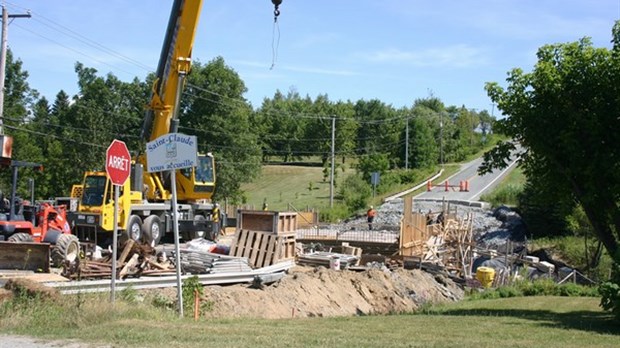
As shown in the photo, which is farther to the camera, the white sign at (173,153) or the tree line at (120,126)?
the tree line at (120,126)

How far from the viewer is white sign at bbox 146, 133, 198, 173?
13393 millimetres

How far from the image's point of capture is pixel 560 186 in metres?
18.6

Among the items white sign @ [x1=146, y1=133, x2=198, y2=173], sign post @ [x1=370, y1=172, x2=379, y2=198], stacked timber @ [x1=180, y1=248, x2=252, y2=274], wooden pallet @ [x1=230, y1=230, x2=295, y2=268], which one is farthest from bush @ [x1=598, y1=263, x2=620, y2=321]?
sign post @ [x1=370, y1=172, x2=379, y2=198]

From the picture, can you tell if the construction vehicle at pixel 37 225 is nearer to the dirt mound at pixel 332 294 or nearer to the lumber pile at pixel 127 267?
the lumber pile at pixel 127 267

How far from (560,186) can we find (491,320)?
15.0 ft

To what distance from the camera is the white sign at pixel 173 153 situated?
1339 centimetres

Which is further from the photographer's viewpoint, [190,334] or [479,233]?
[479,233]

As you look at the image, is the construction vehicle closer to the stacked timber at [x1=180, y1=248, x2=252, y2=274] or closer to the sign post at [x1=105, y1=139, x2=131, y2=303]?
the stacked timber at [x1=180, y1=248, x2=252, y2=274]

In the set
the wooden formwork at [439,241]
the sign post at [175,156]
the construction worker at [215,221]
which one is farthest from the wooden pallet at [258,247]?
the wooden formwork at [439,241]

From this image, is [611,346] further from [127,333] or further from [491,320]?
[127,333]

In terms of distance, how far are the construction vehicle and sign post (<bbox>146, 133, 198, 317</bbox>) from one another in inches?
234

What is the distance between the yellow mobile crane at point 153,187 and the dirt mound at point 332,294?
5.60 meters

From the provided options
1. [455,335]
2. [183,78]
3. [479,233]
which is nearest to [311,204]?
[479,233]

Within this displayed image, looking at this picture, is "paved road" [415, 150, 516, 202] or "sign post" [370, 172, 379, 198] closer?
"sign post" [370, 172, 379, 198]
